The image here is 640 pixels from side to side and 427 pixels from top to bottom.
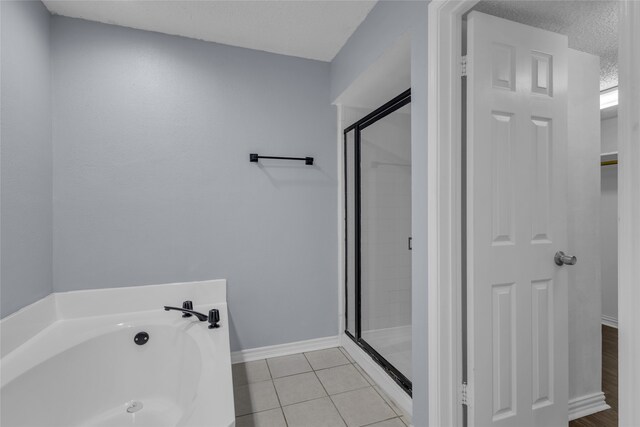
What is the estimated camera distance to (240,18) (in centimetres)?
194

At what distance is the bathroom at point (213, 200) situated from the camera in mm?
1523

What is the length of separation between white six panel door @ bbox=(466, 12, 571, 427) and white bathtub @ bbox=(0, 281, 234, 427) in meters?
1.15

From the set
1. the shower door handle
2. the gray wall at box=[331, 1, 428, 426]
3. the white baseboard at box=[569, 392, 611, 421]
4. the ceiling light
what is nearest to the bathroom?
the gray wall at box=[331, 1, 428, 426]

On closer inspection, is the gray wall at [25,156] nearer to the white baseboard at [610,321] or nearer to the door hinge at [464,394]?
the door hinge at [464,394]

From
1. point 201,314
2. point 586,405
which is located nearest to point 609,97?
point 586,405

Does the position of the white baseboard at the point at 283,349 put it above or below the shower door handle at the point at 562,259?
below

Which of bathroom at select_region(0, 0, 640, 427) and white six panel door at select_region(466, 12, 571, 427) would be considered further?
bathroom at select_region(0, 0, 640, 427)

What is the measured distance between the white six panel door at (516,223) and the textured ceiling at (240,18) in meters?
0.90

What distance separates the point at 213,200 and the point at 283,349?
1.27 metres

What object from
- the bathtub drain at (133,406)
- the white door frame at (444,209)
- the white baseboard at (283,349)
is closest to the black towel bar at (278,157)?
the white door frame at (444,209)

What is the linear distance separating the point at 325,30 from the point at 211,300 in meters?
2.00

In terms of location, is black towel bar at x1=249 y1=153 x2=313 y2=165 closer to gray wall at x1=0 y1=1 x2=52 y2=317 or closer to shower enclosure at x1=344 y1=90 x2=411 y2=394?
shower enclosure at x1=344 y1=90 x2=411 y2=394

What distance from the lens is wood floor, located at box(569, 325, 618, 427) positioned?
65.3 inches

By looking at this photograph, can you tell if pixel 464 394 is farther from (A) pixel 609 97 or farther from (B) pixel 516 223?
(A) pixel 609 97
